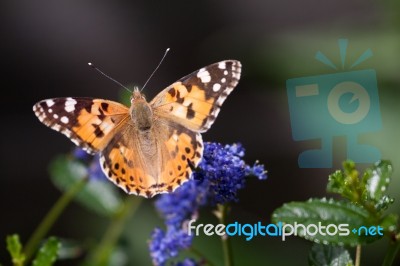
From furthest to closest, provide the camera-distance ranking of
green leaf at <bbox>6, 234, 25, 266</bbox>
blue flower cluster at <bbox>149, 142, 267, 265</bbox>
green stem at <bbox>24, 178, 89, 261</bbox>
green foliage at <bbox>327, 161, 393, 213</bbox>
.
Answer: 1. green stem at <bbox>24, 178, 89, 261</bbox>
2. blue flower cluster at <bbox>149, 142, 267, 265</bbox>
3. green leaf at <bbox>6, 234, 25, 266</bbox>
4. green foliage at <bbox>327, 161, 393, 213</bbox>

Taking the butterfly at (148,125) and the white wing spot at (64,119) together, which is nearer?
the butterfly at (148,125)

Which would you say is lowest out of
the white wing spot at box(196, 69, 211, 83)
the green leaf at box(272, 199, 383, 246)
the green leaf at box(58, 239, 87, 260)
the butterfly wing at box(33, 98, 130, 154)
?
the green leaf at box(58, 239, 87, 260)

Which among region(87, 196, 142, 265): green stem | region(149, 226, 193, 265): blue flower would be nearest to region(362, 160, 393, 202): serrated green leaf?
region(149, 226, 193, 265): blue flower

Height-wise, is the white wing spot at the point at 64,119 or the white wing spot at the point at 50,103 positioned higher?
the white wing spot at the point at 50,103

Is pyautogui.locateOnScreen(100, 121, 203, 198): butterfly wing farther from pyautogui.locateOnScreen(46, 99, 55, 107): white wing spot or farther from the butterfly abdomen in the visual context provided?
pyautogui.locateOnScreen(46, 99, 55, 107): white wing spot

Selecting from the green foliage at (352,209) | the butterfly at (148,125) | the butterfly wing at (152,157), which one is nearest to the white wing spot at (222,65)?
the butterfly at (148,125)

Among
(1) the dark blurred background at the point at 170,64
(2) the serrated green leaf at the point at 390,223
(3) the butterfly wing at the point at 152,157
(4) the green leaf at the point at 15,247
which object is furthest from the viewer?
(1) the dark blurred background at the point at 170,64

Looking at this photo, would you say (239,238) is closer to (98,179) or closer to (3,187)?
(98,179)

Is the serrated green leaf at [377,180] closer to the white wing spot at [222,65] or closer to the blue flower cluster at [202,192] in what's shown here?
the blue flower cluster at [202,192]
